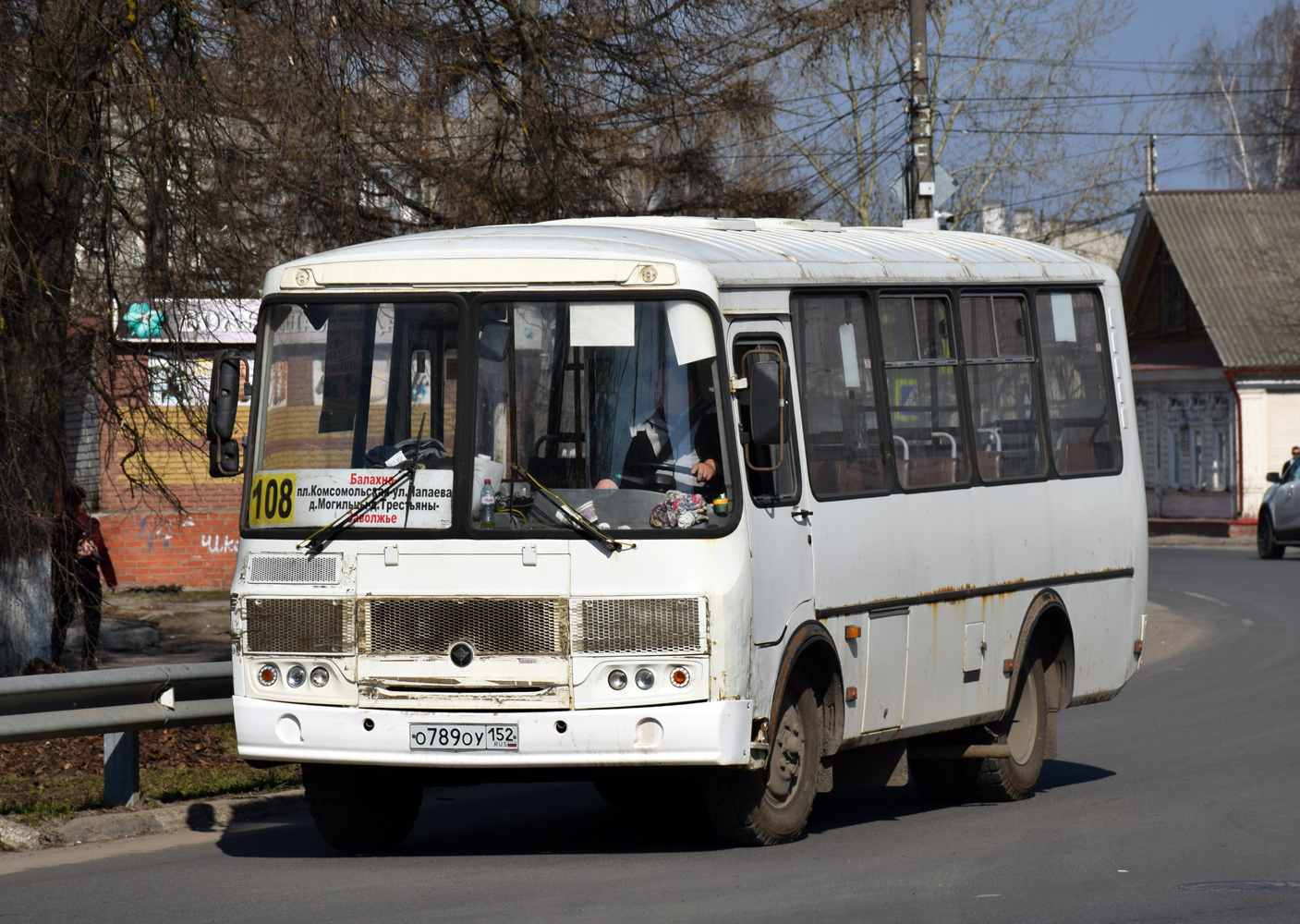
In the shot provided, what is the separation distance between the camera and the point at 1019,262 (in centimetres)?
1138

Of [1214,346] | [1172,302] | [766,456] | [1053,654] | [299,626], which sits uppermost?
[1172,302]

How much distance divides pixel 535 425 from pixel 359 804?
196 cm

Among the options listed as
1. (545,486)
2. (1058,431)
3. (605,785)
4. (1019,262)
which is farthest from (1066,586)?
(545,486)

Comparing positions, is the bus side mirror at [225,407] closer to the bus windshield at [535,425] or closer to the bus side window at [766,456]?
the bus windshield at [535,425]

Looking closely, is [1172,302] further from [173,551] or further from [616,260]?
[616,260]

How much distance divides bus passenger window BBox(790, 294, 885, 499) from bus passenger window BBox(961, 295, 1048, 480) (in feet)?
3.45

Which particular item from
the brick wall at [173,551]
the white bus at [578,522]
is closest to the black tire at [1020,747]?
the white bus at [578,522]

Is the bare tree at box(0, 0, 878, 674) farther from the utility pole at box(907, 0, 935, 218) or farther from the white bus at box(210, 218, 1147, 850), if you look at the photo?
the utility pole at box(907, 0, 935, 218)

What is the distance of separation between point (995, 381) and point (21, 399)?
Answer: 552 centimetres

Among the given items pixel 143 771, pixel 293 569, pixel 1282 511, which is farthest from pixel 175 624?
pixel 1282 511

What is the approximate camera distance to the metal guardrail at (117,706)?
30.4 feet

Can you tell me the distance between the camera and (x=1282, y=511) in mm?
33656

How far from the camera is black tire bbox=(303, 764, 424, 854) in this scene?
29.6ft

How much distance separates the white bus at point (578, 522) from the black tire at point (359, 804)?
2 cm
